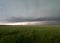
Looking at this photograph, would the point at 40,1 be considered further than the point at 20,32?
Yes

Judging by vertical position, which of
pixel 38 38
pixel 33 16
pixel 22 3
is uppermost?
pixel 22 3

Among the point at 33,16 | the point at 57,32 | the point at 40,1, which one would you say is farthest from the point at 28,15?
the point at 57,32

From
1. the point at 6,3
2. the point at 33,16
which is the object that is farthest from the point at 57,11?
the point at 6,3

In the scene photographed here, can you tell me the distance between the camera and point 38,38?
0.51 m

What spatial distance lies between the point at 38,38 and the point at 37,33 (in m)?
0.03

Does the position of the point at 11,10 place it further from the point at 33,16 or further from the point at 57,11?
the point at 57,11

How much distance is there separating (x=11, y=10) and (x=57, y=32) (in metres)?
0.37

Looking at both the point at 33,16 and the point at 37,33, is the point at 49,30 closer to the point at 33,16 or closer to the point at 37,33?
the point at 37,33

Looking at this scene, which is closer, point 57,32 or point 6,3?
point 57,32

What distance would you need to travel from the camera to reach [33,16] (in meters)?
0.68

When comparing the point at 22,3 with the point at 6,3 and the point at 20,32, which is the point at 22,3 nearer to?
the point at 6,3

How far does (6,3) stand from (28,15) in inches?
7.6

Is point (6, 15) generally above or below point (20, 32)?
above

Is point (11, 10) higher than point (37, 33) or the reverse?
higher
